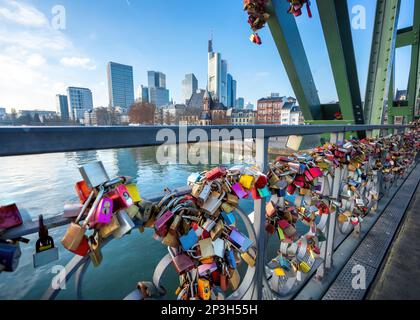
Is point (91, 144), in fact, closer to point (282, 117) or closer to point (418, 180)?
point (418, 180)

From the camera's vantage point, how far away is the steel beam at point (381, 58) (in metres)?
3.11

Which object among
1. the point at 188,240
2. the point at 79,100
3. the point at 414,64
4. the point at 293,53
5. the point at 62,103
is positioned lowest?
the point at 188,240

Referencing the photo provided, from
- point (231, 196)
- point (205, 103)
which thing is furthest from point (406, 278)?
point (205, 103)

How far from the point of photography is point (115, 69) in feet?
170

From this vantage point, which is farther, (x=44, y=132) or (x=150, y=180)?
(x=150, y=180)

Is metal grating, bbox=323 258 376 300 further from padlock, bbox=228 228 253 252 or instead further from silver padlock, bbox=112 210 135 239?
silver padlock, bbox=112 210 135 239

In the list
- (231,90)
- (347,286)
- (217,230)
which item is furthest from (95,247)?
(231,90)

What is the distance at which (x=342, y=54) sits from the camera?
2561 millimetres

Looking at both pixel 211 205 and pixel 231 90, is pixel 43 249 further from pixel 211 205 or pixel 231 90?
pixel 231 90

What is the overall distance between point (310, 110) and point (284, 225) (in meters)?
2.45

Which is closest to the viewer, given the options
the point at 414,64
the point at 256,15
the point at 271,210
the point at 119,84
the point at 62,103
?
the point at 271,210

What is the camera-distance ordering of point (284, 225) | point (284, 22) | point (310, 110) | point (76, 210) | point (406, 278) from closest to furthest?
point (76, 210)
point (284, 225)
point (406, 278)
point (284, 22)
point (310, 110)

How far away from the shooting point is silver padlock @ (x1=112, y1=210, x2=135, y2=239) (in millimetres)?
554

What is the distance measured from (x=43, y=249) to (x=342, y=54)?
3.27 meters
